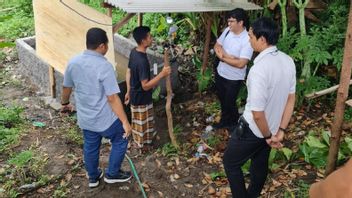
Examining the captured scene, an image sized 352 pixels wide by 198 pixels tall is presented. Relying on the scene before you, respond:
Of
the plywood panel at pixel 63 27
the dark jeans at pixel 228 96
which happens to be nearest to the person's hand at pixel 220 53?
the dark jeans at pixel 228 96

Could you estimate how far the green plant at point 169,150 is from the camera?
591 cm

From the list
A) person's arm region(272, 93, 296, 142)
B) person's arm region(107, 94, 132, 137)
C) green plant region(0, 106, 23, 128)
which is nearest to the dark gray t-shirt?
person's arm region(107, 94, 132, 137)

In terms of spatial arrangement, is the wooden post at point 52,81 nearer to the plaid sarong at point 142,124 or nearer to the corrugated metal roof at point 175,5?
the plaid sarong at point 142,124

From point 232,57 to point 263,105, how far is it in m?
1.89

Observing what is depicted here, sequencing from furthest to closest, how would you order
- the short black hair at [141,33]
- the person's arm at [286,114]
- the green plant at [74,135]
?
the green plant at [74,135], the short black hair at [141,33], the person's arm at [286,114]

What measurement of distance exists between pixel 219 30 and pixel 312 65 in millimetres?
1816

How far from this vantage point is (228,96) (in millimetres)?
5953

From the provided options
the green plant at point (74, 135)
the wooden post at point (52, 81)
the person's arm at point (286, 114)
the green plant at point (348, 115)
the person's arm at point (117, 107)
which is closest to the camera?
the person's arm at point (286, 114)

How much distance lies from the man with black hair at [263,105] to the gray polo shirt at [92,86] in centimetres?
142

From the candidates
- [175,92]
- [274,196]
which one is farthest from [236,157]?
[175,92]

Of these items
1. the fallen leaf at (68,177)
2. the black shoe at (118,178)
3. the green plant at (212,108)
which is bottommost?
the fallen leaf at (68,177)

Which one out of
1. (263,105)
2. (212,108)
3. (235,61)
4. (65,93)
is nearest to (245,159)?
(263,105)

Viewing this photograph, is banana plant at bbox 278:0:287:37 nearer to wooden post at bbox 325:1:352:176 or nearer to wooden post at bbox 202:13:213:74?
wooden post at bbox 202:13:213:74

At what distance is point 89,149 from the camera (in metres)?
5.00
